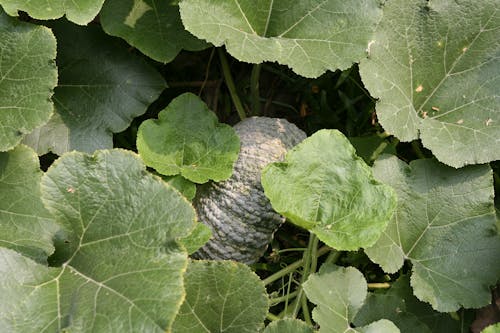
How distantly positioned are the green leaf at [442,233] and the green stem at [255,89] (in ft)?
1.74

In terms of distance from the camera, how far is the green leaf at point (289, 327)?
1.80m

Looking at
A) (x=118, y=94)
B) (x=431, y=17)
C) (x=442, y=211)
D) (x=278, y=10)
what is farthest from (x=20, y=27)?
(x=442, y=211)

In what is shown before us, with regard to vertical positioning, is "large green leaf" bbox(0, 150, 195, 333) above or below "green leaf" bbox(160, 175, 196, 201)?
above

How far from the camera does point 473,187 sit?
2070 mm

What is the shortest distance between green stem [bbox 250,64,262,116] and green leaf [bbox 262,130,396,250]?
45cm

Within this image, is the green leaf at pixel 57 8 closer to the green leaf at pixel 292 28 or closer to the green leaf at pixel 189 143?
the green leaf at pixel 292 28

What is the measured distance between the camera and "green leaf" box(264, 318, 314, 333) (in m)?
1.80

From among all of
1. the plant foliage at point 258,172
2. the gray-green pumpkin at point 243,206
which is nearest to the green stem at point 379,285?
the plant foliage at point 258,172

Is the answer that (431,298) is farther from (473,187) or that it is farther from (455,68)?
(455,68)

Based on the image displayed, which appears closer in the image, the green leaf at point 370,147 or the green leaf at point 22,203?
the green leaf at point 22,203

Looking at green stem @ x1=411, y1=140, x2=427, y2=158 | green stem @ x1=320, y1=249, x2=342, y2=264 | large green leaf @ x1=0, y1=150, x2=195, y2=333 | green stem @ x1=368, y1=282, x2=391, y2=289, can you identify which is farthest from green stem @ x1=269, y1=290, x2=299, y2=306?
green stem @ x1=411, y1=140, x2=427, y2=158

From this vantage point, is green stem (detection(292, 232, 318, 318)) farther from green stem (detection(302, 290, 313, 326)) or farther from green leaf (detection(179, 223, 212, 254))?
green leaf (detection(179, 223, 212, 254))

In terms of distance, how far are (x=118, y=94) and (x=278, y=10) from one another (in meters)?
0.59

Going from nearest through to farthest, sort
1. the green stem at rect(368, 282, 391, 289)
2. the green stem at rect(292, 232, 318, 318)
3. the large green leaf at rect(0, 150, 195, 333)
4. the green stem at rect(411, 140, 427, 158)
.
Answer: the large green leaf at rect(0, 150, 195, 333), the green stem at rect(292, 232, 318, 318), the green stem at rect(368, 282, 391, 289), the green stem at rect(411, 140, 427, 158)
